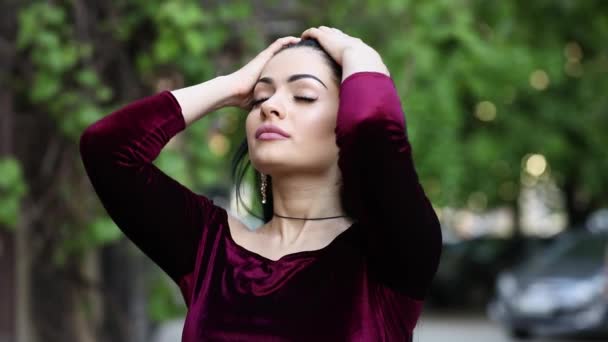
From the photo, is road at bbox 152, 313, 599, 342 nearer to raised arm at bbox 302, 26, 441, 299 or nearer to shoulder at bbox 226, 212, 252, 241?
shoulder at bbox 226, 212, 252, 241

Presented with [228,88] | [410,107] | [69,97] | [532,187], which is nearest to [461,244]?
[532,187]

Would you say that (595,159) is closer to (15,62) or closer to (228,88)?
(15,62)

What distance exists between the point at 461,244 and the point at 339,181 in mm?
17366

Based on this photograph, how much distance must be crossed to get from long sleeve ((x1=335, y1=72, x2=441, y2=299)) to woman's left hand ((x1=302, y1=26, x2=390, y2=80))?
0.04 meters

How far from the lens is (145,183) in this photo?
7.45 feet

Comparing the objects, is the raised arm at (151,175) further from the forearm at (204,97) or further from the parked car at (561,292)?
the parked car at (561,292)

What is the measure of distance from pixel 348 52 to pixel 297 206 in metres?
0.33

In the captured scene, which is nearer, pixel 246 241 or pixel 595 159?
pixel 246 241

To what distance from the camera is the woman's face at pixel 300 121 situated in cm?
220

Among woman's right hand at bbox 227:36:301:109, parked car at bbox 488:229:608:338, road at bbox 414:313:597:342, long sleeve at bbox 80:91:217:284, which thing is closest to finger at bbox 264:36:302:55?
woman's right hand at bbox 227:36:301:109

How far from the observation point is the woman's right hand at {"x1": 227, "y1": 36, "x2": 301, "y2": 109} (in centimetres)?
237

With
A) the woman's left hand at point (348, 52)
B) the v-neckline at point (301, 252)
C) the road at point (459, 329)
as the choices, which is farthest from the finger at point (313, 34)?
the road at point (459, 329)

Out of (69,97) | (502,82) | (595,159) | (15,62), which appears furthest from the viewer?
(595,159)

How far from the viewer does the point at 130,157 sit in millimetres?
2271
